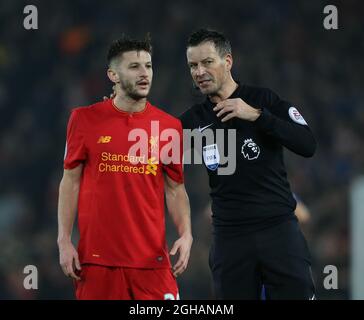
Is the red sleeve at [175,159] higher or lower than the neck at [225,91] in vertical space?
lower

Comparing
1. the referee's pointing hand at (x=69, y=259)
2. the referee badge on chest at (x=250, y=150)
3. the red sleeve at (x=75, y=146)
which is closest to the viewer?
the referee's pointing hand at (x=69, y=259)

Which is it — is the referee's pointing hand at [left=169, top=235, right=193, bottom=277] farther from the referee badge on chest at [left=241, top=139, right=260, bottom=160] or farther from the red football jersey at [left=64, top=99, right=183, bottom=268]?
the referee badge on chest at [left=241, top=139, right=260, bottom=160]

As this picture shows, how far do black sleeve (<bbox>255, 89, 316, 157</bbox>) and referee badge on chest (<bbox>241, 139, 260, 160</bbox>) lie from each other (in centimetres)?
15

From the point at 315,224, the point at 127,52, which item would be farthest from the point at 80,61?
the point at 127,52

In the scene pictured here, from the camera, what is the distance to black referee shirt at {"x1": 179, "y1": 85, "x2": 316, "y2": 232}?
5566 mm

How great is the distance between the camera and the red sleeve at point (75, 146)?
17.5 feet

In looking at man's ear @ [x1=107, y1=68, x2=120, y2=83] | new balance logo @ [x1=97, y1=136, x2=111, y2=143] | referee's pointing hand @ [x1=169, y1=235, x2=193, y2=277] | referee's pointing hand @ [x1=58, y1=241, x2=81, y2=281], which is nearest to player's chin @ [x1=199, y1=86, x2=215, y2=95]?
man's ear @ [x1=107, y1=68, x2=120, y2=83]

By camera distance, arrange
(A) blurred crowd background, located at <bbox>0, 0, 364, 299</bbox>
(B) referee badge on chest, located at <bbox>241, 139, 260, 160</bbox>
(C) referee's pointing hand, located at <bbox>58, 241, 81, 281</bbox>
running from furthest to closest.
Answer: (A) blurred crowd background, located at <bbox>0, 0, 364, 299</bbox> < (B) referee badge on chest, located at <bbox>241, 139, 260, 160</bbox> < (C) referee's pointing hand, located at <bbox>58, 241, 81, 281</bbox>

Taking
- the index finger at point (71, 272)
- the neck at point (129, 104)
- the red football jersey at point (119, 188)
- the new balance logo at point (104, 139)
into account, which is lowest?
the index finger at point (71, 272)

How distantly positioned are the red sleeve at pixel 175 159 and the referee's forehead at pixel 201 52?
0.45 meters

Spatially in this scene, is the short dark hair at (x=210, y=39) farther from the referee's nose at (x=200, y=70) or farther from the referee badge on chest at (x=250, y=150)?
the referee badge on chest at (x=250, y=150)

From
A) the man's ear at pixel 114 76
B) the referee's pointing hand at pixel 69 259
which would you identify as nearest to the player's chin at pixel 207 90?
the man's ear at pixel 114 76

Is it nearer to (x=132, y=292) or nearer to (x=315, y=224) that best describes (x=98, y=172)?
(x=132, y=292)

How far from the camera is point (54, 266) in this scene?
10922 millimetres
